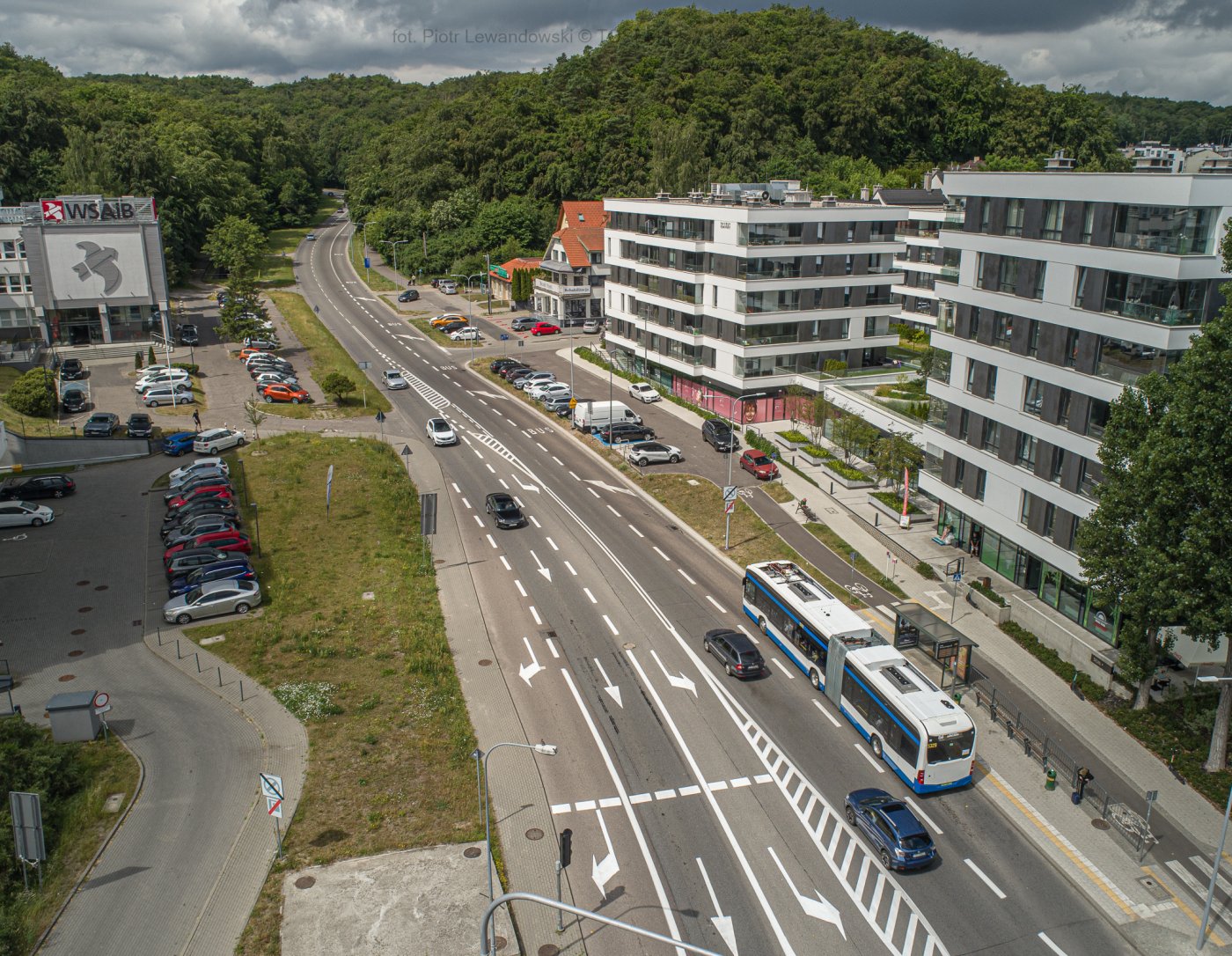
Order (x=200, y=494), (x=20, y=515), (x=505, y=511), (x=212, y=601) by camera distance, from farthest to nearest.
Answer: (x=505, y=511)
(x=200, y=494)
(x=20, y=515)
(x=212, y=601)

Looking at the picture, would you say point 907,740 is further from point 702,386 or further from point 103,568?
point 702,386

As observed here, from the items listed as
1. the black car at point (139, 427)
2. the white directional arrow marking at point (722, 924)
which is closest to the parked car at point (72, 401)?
the black car at point (139, 427)

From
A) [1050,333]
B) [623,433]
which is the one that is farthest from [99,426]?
[1050,333]

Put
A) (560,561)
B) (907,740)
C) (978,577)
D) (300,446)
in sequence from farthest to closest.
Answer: (300,446)
(560,561)
(978,577)
(907,740)

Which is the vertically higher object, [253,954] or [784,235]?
[784,235]

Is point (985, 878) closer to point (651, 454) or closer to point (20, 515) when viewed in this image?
point (651, 454)

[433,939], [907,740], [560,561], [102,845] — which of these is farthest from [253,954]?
[560,561]

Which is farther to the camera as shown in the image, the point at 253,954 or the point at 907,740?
the point at 907,740
